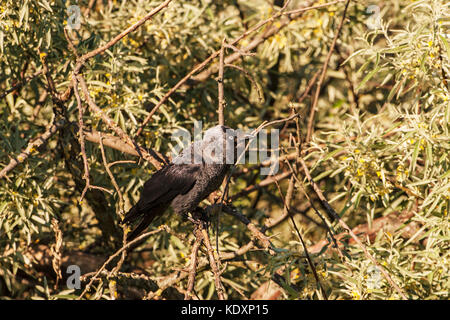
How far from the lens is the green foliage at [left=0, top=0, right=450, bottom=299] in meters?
2.89

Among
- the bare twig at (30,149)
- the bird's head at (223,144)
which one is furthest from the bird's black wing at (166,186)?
the bare twig at (30,149)

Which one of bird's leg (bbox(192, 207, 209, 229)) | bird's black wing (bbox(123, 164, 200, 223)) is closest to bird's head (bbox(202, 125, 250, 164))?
bird's black wing (bbox(123, 164, 200, 223))

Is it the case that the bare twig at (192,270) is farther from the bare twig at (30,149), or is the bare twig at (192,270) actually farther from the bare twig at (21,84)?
the bare twig at (21,84)

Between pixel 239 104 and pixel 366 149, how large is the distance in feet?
4.89

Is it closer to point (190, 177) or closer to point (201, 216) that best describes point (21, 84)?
point (190, 177)

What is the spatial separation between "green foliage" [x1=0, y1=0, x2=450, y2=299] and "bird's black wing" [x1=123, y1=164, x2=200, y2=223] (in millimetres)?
358

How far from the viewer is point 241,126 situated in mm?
4148

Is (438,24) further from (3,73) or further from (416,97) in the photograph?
(3,73)

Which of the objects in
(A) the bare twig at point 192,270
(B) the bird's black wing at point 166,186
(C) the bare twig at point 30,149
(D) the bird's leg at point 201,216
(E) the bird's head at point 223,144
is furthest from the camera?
(D) the bird's leg at point 201,216

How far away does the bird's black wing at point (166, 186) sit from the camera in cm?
302

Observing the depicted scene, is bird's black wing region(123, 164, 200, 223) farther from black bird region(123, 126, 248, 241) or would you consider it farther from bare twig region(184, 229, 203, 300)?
bare twig region(184, 229, 203, 300)

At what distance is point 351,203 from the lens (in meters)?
3.18

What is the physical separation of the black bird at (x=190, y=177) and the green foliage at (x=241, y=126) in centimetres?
34
